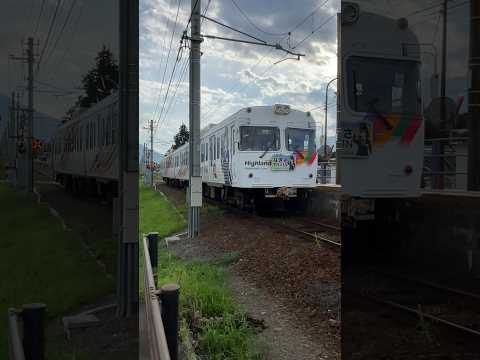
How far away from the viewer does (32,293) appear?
1.31m

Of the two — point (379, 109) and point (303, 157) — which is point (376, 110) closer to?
point (379, 109)

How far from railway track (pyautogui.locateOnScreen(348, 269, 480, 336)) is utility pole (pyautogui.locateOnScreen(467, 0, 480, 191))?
0.28m

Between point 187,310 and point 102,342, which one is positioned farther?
point 187,310

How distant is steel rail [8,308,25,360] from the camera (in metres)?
1.15

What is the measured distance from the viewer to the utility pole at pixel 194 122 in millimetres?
9266

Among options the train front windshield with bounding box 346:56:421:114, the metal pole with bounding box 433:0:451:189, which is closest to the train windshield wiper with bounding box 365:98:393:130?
the train front windshield with bounding box 346:56:421:114

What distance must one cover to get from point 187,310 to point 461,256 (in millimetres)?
3877

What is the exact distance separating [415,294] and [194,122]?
28.9ft

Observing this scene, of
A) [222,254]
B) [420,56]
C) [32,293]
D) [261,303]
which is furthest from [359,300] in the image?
[222,254]

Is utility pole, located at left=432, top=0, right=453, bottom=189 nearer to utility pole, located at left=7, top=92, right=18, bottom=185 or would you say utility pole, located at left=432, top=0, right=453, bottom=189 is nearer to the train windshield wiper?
the train windshield wiper

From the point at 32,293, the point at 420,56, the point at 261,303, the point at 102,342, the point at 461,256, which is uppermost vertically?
the point at 420,56

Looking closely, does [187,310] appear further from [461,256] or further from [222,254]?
[461,256]

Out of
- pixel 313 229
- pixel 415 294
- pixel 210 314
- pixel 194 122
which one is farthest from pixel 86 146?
pixel 194 122

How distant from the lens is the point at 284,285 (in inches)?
221
